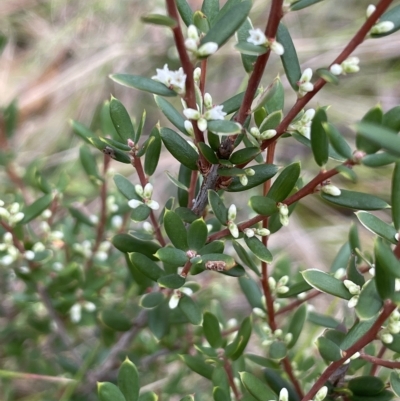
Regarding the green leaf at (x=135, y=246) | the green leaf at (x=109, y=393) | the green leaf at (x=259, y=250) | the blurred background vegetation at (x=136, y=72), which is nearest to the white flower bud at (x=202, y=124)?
the green leaf at (x=259, y=250)

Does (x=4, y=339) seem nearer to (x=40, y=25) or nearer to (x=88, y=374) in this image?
(x=88, y=374)

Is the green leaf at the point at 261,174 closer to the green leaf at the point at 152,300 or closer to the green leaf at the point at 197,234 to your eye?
the green leaf at the point at 197,234

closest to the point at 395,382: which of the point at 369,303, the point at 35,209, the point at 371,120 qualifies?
the point at 369,303

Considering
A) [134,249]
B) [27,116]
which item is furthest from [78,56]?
[134,249]

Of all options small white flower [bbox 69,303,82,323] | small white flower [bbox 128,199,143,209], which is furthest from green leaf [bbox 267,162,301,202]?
small white flower [bbox 69,303,82,323]

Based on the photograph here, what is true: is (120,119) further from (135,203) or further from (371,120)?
(371,120)

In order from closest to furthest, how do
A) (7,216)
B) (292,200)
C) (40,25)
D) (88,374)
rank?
(292,200) < (7,216) < (88,374) < (40,25)

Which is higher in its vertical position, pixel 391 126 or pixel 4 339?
pixel 391 126

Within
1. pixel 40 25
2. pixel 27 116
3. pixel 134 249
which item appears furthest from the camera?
pixel 40 25
